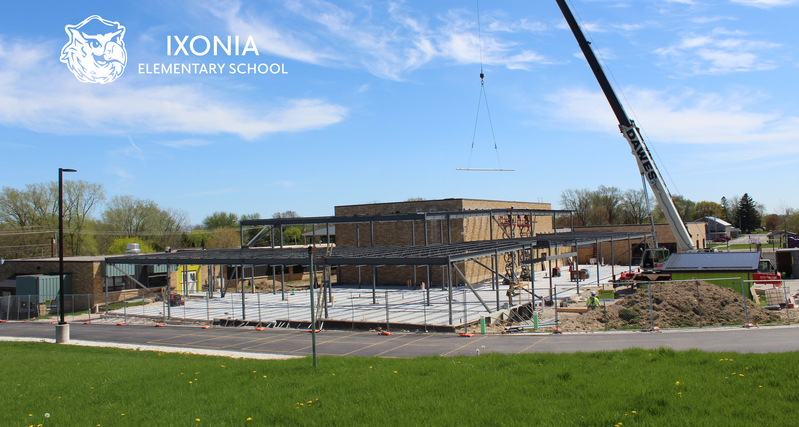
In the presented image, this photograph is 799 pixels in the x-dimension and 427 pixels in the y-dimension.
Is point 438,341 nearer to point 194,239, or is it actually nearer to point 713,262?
point 713,262

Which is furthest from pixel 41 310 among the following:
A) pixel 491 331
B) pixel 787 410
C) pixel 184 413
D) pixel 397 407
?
pixel 787 410

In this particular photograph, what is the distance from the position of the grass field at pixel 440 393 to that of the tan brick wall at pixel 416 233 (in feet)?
98.7

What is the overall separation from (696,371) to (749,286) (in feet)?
61.2

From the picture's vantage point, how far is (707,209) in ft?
446

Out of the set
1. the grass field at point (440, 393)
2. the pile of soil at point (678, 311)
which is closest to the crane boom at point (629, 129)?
the pile of soil at point (678, 311)

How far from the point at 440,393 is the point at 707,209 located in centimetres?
15196

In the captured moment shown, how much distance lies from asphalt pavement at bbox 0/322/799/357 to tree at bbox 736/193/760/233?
5436 inches

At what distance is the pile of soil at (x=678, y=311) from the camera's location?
64.6 feet

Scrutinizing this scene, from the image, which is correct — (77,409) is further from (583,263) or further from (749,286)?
(583,263)

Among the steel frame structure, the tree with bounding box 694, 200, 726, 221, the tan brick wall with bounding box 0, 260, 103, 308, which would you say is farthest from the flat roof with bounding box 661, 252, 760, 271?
the tree with bounding box 694, 200, 726, 221

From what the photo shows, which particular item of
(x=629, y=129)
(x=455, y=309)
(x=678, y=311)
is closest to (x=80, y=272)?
(x=455, y=309)

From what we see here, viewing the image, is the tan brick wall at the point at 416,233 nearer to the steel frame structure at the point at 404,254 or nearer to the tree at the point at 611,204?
the steel frame structure at the point at 404,254

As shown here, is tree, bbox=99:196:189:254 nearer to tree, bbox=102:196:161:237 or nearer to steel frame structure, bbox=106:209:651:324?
tree, bbox=102:196:161:237

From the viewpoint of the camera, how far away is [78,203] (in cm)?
6925
